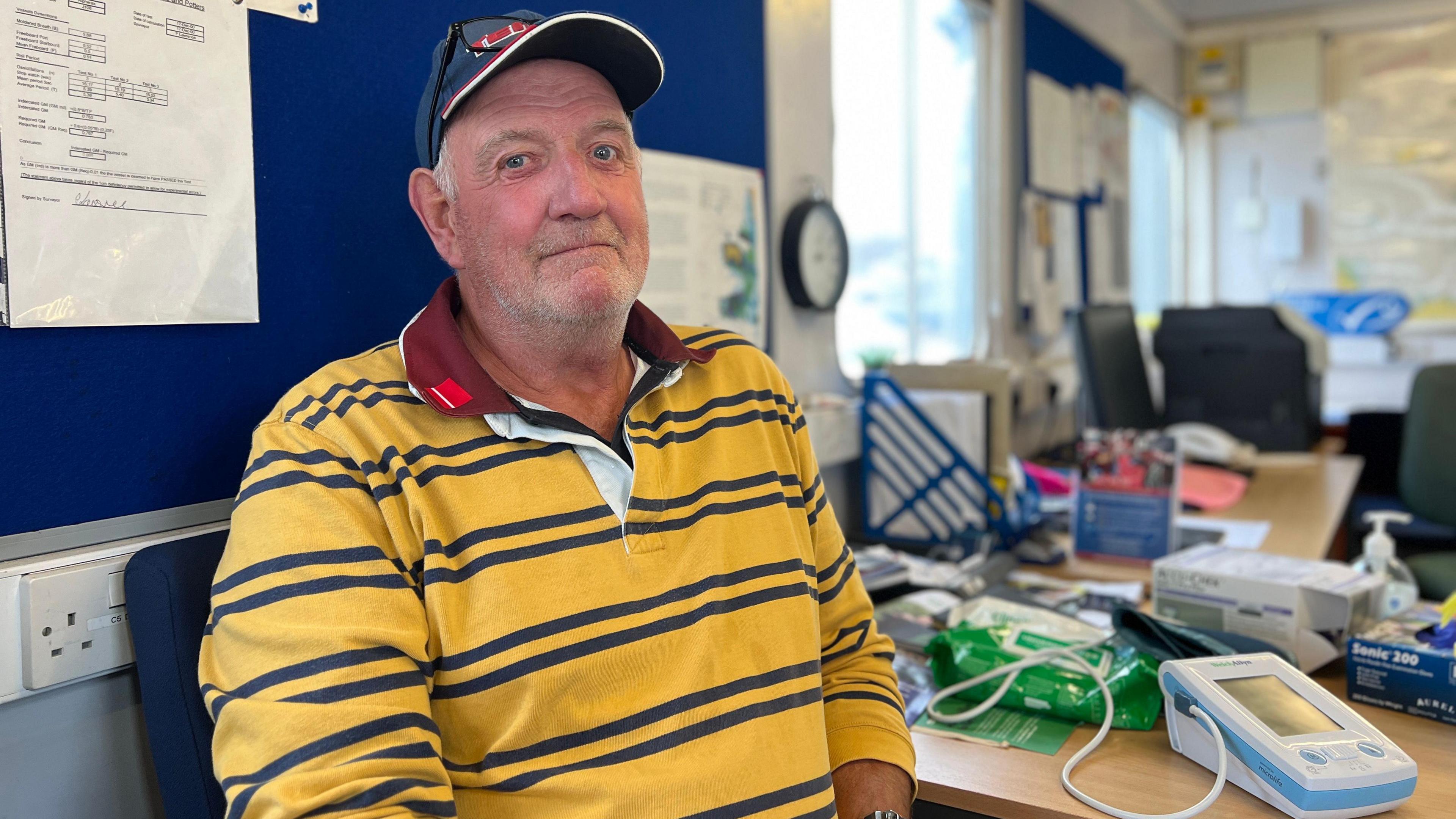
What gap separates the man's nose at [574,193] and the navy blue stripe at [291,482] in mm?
358

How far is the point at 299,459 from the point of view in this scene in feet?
2.98

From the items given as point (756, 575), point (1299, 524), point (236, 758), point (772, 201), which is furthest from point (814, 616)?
point (1299, 524)

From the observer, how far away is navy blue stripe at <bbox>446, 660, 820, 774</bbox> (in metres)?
0.94

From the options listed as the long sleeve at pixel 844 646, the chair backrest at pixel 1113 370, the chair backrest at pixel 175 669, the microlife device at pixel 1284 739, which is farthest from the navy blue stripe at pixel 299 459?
the chair backrest at pixel 1113 370

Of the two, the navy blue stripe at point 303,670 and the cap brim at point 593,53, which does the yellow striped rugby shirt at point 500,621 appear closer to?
the navy blue stripe at point 303,670

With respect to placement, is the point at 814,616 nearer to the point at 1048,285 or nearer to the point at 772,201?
the point at 772,201

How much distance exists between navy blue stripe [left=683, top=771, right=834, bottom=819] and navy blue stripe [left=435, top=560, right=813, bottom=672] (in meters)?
0.20

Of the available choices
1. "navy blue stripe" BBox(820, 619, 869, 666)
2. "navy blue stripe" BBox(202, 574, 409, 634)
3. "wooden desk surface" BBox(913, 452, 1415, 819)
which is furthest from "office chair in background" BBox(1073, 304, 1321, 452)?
"navy blue stripe" BBox(202, 574, 409, 634)

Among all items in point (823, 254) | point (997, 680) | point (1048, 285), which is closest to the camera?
point (997, 680)

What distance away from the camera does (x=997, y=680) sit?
51.0 inches

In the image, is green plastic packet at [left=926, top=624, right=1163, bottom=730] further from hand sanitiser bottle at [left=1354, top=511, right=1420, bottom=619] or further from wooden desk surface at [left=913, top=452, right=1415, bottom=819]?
hand sanitiser bottle at [left=1354, top=511, right=1420, bottom=619]

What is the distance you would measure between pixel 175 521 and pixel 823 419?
1.23 m

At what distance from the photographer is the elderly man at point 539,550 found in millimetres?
838

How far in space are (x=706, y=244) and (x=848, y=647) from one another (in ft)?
2.74
